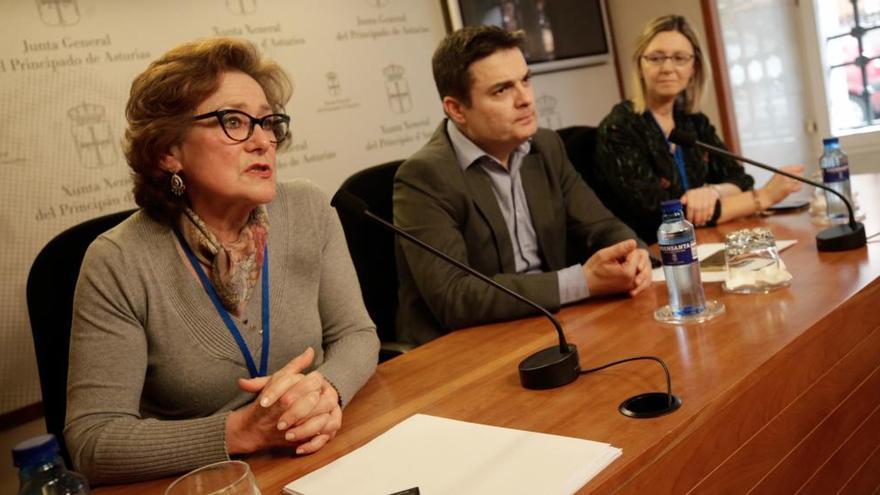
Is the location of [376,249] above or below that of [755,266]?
above

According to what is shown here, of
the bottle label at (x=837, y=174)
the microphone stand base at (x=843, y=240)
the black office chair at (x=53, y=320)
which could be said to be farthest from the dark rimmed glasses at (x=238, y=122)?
the bottle label at (x=837, y=174)

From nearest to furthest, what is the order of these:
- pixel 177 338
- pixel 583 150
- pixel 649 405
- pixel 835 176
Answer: pixel 649 405 → pixel 177 338 → pixel 835 176 → pixel 583 150

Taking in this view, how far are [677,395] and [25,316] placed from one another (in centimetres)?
156

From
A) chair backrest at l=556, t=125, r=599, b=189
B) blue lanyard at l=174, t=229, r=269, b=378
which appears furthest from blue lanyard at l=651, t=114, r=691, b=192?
blue lanyard at l=174, t=229, r=269, b=378

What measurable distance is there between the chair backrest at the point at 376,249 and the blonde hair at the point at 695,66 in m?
1.13

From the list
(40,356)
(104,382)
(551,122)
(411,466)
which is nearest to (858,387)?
(411,466)

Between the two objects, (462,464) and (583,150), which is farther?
(583,150)

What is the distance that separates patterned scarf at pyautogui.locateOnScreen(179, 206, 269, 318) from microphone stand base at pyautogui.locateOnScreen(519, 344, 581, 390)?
1.82 ft

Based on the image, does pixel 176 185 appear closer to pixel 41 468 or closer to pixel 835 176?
pixel 41 468

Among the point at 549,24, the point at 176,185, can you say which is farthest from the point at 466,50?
the point at 549,24

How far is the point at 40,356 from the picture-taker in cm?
140

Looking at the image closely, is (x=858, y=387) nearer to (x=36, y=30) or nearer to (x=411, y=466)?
(x=411, y=466)

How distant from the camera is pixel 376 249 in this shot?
2035 millimetres

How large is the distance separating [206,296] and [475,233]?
780 millimetres
